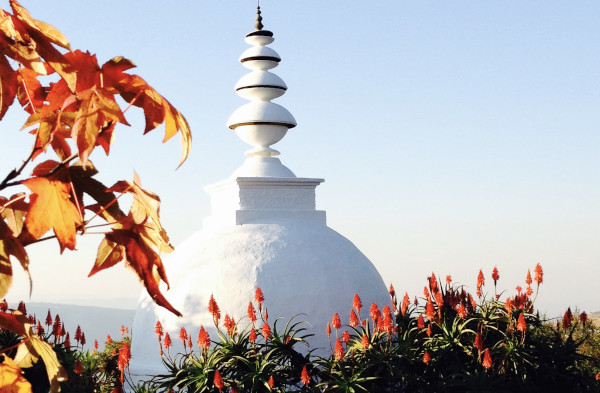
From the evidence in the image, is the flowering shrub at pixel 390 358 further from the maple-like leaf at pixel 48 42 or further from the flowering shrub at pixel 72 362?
the maple-like leaf at pixel 48 42

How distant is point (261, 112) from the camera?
35.0 ft

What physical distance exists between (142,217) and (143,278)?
206 mm

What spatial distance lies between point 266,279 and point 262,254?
399 millimetres

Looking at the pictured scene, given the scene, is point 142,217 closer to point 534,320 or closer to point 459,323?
point 459,323

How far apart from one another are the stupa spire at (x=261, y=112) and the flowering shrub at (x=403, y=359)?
2.93 m

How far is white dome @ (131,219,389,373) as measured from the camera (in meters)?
8.72

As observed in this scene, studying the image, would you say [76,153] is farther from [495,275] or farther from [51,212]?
[495,275]

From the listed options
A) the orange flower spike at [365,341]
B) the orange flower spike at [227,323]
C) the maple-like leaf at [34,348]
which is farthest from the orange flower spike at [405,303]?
the maple-like leaf at [34,348]

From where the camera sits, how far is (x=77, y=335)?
29.9 ft

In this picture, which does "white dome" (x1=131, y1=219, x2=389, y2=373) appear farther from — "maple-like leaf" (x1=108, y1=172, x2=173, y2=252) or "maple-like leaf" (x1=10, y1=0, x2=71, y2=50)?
"maple-like leaf" (x1=10, y1=0, x2=71, y2=50)

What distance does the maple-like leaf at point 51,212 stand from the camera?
A: 7.01ft

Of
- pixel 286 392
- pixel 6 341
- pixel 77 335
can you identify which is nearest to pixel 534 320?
pixel 286 392

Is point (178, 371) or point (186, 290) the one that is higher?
point (186, 290)

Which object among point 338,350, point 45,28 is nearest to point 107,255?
point 45,28
